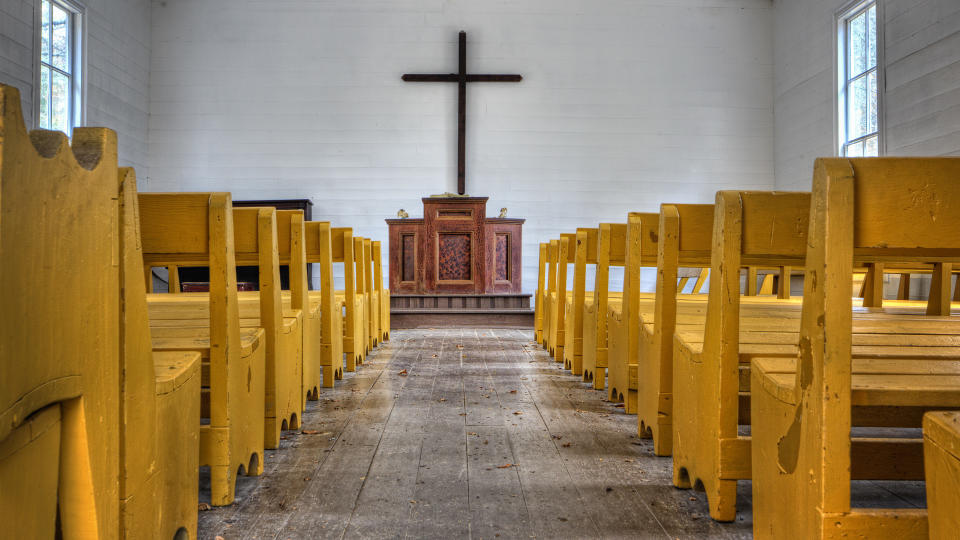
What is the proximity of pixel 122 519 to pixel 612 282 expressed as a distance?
7.76 meters

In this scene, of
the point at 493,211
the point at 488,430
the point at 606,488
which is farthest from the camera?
the point at 493,211

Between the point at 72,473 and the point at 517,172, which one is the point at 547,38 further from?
the point at 72,473

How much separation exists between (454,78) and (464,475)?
22.8ft

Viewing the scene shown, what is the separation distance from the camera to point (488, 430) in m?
2.05

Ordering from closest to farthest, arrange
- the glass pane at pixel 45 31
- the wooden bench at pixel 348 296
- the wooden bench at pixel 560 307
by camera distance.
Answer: the wooden bench at pixel 348 296 → the wooden bench at pixel 560 307 → the glass pane at pixel 45 31

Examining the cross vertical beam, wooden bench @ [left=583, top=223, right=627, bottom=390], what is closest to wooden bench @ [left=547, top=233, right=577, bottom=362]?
wooden bench @ [left=583, top=223, right=627, bottom=390]

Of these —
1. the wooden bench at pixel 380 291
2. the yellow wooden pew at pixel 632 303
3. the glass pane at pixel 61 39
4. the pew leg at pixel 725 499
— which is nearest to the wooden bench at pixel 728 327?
the pew leg at pixel 725 499

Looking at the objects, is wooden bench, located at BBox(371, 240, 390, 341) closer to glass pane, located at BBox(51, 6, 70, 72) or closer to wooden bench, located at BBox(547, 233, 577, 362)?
wooden bench, located at BBox(547, 233, 577, 362)

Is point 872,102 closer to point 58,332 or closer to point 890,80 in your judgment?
point 890,80

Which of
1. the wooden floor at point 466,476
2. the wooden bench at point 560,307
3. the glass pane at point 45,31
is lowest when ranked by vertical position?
the wooden floor at point 466,476

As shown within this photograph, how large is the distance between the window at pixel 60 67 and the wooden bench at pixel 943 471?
7.13m

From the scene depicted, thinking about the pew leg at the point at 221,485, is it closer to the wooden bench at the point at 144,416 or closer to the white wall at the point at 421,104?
the wooden bench at the point at 144,416

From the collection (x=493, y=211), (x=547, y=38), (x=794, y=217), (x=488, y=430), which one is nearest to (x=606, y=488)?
(x=488, y=430)

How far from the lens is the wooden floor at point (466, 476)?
1.28 metres
